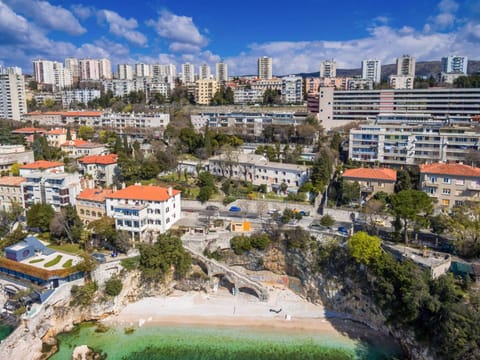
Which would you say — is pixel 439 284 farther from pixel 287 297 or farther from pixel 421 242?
pixel 287 297

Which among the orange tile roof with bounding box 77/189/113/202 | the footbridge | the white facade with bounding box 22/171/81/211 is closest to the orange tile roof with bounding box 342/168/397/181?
the footbridge

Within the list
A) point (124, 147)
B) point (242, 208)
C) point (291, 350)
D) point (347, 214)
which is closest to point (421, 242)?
point (347, 214)

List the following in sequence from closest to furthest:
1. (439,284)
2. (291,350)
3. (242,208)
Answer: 1. (439,284)
2. (291,350)
3. (242,208)

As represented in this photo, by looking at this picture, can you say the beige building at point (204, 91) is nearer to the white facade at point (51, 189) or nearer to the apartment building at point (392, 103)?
the apartment building at point (392, 103)

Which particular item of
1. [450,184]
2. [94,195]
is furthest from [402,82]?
[94,195]

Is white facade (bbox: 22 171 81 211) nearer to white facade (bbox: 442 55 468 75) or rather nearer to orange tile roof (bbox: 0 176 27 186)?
orange tile roof (bbox: 0 176 27 186)

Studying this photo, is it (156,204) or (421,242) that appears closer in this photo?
(421,242)
